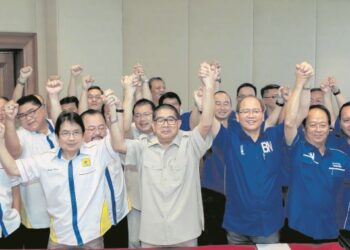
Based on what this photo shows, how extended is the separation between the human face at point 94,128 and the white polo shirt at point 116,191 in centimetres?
24

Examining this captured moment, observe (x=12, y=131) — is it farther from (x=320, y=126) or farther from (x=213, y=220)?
(x=320, y=126)

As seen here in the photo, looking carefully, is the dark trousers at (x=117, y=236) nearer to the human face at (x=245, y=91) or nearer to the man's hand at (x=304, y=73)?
the man's hand at (x=304, y=73)

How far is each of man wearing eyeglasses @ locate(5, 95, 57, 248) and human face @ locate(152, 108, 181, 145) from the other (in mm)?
746

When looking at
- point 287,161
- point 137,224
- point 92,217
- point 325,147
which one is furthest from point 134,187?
point 325,147

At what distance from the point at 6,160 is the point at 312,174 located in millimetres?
1706

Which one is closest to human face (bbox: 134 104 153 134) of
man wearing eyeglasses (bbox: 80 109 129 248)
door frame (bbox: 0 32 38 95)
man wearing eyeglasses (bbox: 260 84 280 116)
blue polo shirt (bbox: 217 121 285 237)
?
man wearing eyeglasses (bbox: 80 109 129 248)

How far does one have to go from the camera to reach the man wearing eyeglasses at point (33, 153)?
3080mm

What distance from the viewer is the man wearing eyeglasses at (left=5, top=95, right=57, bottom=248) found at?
3.08 meters

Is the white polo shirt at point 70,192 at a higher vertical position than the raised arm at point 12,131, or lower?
lower

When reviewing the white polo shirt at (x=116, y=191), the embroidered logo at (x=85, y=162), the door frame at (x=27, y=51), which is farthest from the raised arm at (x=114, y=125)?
the door frame at (x=27, y=51)

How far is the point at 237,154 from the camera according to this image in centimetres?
298

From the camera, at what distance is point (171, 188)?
2846 mm

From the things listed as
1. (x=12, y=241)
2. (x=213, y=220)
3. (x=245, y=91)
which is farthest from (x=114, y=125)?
(x=245, y=91)

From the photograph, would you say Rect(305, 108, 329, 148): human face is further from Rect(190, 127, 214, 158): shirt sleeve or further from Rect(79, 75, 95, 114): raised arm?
Rect(79, 75, 95, 114): raised arm
